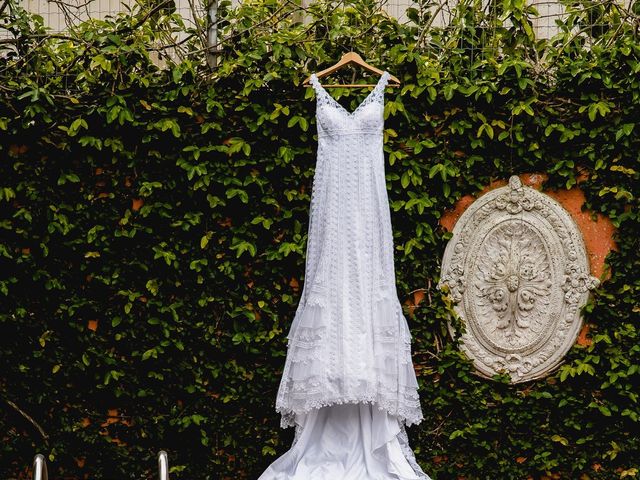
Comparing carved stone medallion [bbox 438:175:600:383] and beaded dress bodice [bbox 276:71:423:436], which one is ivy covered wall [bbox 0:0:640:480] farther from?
beaded dress bodice [bbox 276:71:423:436]

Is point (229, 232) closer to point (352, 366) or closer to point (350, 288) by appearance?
point (350, 288)

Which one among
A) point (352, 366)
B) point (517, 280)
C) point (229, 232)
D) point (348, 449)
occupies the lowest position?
point (348, 449)

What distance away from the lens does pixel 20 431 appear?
4492mm

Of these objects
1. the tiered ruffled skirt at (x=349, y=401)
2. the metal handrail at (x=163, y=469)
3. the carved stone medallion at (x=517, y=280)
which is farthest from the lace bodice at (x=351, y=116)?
the metal handrail at (x=163, y=469)

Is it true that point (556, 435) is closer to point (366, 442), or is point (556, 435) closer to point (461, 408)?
point (461, 408)

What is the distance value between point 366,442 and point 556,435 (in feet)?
3.33

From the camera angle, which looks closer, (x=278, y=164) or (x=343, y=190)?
(x=343, y=190)

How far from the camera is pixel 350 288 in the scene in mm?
3945

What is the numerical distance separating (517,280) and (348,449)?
120 centimetres

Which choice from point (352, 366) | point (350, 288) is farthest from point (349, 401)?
point (350, 288)

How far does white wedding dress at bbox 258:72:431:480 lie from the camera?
3.89 meters

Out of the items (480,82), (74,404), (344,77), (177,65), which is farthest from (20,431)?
(480,82)

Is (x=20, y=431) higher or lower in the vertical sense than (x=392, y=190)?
lower

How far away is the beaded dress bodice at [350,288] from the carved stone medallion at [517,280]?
604 millimetres
